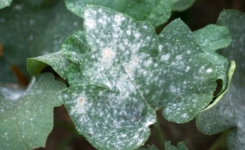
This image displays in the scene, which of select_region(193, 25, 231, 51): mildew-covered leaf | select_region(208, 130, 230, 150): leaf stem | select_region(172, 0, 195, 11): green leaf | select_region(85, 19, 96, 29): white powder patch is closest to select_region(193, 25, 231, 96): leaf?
select_region(193, 25, 231, 51): mildew-covered leaf

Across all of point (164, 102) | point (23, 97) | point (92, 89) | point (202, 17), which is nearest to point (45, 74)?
point (23, 97)

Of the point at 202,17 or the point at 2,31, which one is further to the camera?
the point at 202,17

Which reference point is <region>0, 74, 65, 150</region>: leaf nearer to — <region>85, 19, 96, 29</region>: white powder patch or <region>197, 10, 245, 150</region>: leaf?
<region>85, 19, 96, 29</region>: white powder patch

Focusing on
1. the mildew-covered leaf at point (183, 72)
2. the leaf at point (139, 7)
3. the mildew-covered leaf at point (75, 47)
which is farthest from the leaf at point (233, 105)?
the mildew-covered leaf at point (75, 47)

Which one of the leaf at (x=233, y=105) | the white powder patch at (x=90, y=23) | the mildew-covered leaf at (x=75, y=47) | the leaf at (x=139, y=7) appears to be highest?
the white powder patch at (x=90, y=23)

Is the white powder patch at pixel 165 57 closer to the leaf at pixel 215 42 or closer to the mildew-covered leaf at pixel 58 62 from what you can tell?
the leaf at pixel 215 42

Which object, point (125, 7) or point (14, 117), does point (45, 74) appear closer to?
point (14, 117)

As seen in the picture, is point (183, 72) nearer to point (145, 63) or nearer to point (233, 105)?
point (145, 63)

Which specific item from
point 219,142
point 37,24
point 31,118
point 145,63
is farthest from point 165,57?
point 219,142
